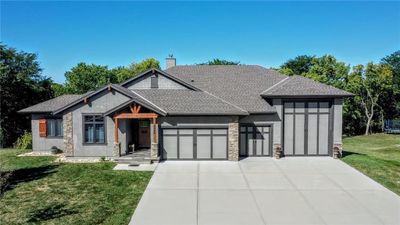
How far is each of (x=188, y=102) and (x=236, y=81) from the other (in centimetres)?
529

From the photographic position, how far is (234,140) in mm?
17359

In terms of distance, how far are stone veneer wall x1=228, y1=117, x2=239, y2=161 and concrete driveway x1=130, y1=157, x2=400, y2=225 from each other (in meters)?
0.79

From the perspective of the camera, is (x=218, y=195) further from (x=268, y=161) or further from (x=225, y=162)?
(x=268, y=161)

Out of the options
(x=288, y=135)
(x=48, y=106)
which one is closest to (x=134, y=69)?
(x=48, y=106)

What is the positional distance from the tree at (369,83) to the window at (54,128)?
3096 cm

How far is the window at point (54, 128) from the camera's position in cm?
2056

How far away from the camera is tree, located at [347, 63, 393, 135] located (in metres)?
34.4

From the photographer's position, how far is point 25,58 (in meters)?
32.5

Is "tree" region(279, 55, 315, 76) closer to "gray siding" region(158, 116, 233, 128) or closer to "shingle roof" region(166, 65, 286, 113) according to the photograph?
"shingle roof" region(166, 65, 286, 113)

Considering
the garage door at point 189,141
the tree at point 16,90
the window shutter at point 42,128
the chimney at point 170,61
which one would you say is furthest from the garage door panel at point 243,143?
the tree at point 16,90

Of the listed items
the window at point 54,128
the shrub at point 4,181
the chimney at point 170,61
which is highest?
the chimney at point 170,61

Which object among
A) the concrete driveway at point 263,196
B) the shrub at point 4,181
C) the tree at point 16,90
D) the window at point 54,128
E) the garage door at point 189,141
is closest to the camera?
the concrete driveway at point 263,196

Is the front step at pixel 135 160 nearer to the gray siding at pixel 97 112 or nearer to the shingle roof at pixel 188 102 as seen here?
the gray siding at pixel 97 112

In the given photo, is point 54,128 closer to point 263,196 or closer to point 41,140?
point 41,140
